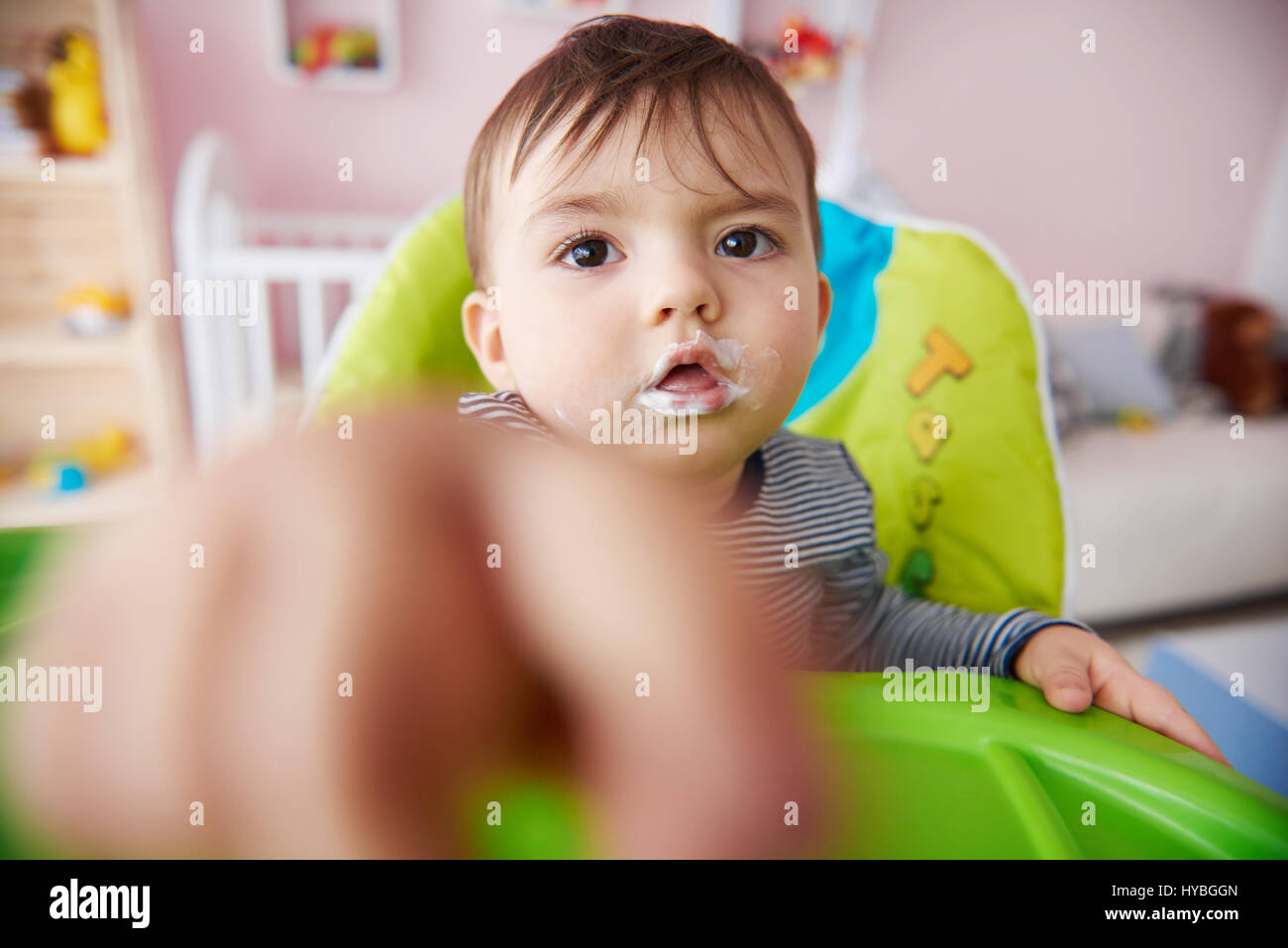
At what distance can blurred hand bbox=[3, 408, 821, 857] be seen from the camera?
0.16 metres

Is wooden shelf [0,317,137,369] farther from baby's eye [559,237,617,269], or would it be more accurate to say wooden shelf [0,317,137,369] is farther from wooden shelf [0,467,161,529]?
baby's eye [559,237,617,269]

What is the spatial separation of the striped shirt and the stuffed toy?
178cm

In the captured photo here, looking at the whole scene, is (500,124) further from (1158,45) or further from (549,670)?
(1158,45)

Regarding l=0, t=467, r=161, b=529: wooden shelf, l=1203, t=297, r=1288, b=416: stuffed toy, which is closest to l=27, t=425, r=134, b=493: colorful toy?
l=0, t=467, r=161, b=529: wooden shelf

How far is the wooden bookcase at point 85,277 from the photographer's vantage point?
132cm

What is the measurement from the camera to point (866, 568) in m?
0.54

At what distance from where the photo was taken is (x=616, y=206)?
37 centimetres

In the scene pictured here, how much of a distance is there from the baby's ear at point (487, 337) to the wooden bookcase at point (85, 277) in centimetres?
108

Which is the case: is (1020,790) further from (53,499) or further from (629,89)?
(53,499)

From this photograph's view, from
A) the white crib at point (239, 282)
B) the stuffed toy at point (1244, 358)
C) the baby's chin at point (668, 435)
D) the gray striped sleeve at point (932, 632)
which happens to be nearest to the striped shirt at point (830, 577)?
the gray striped sleeve at point (932, 632)

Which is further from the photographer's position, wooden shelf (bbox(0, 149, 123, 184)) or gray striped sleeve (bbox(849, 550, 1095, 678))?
wooden shelf (bbox(0, 149, 123, 184))

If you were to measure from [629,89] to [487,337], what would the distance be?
16 cm

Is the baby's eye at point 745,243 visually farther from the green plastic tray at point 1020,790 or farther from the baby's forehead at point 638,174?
the green plastic tray at point 1020,790
